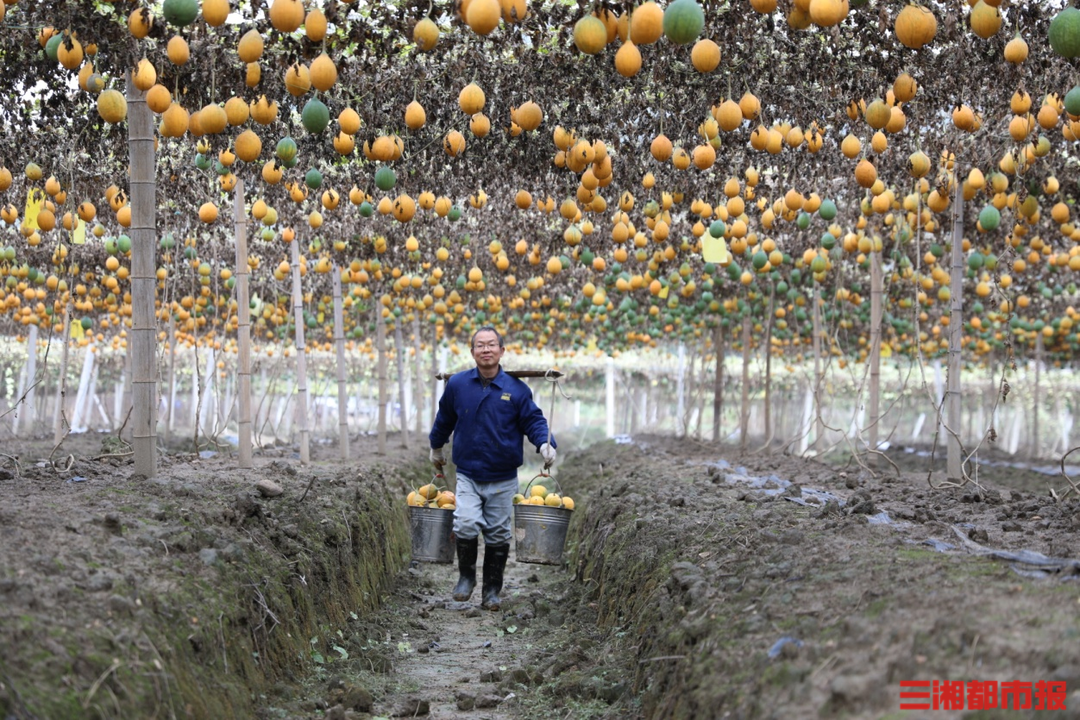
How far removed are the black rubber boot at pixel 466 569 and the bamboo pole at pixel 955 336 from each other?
13.7 ft

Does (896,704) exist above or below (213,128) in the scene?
below

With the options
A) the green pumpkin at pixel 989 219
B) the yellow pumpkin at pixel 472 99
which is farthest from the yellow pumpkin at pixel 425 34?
the green pumpkin at pixel 989 219

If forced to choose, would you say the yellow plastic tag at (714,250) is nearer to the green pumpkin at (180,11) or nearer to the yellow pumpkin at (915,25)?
the yellow pumpkin at (915,25)

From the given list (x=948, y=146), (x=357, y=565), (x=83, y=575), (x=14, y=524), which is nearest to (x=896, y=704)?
(x=83, y=575)

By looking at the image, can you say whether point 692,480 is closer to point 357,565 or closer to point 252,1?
point 357,565

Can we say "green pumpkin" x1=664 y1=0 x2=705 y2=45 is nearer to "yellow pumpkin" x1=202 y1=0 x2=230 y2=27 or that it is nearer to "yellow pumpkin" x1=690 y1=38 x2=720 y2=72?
"yellow pumpkin" x1=690 y1=38 x2=720 y2=72

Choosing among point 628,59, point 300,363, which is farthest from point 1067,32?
point 300,363

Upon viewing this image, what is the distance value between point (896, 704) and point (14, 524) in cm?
354

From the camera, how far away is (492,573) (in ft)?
25.2

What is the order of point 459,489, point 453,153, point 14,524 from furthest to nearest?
point 459,489 → point 453,153 → point 14,524

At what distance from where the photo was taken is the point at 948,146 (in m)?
8.42

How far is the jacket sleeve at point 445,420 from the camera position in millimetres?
7392

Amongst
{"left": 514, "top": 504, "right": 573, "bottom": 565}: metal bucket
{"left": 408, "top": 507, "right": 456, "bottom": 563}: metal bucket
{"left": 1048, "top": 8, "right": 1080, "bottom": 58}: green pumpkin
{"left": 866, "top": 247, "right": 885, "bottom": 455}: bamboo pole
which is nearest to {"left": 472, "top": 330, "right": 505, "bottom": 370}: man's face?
{"left": 514, "top": 504, "right": 573, "bottom": 565}: metal bucket

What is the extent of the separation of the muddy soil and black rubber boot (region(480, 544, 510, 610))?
13 cm
